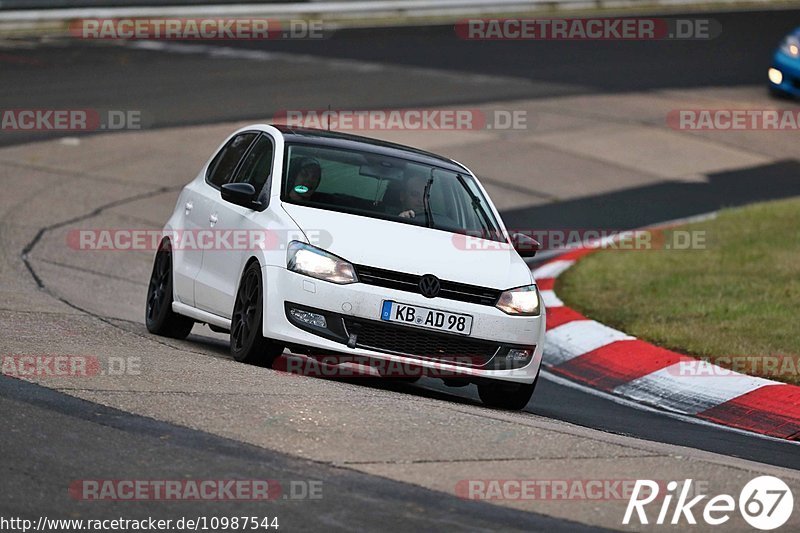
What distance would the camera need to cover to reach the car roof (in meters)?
10.0

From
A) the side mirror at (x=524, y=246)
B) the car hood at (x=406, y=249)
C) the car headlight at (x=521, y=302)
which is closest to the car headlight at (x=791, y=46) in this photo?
the side mirror at (x=524, y=246)

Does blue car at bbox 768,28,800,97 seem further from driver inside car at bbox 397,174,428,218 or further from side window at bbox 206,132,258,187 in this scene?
driver inside car at bbox 397,174,428,218

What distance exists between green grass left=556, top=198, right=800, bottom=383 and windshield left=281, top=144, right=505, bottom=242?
2.38 m

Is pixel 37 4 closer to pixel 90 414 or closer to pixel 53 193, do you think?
pixel 53 193

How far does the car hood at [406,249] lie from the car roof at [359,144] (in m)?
0.82

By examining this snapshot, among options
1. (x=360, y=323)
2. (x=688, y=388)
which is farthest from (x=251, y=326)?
(x=688, y=388)

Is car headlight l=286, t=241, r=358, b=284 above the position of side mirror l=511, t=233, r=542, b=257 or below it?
above

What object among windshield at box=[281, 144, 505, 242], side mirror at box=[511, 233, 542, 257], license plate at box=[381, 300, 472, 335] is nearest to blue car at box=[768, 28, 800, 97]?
windshield at box=[281, 144, 505, 242]

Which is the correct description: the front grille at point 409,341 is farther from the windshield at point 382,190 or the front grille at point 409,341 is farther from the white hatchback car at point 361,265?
the windshield at point 382,190

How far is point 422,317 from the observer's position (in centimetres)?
869

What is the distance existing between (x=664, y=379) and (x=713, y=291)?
8.97ft

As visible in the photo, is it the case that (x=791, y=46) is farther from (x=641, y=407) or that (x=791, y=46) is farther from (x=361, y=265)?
(x=361, y=265)

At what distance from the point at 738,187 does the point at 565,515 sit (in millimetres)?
14354

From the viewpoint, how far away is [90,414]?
7215 millimetres
